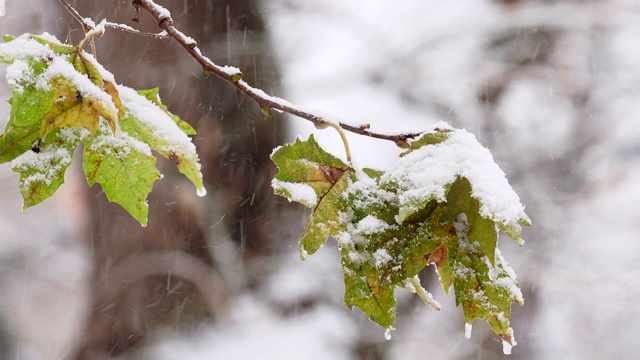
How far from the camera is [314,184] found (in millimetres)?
806

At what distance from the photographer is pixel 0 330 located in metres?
5.43

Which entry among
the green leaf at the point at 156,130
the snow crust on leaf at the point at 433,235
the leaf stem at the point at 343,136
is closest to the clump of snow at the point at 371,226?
the snow crust on leaf at the point at 433,235

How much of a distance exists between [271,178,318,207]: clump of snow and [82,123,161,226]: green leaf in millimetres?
170

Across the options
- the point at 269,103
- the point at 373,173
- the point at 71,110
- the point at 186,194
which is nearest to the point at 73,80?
the point at 71,110

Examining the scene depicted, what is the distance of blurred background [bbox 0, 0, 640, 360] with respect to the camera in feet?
10.9

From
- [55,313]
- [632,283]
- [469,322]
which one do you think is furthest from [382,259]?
[55,313]

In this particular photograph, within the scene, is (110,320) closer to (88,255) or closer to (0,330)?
(88,255)

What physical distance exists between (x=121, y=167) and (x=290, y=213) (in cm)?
327

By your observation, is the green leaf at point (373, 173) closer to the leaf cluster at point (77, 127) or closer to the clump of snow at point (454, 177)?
the clump of snow at point (454, 177)

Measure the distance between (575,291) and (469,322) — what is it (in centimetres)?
533

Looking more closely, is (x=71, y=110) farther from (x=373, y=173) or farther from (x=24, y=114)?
(x=373, y=173)

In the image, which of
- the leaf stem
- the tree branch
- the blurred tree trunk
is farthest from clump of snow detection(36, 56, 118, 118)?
the blurred tree trunk

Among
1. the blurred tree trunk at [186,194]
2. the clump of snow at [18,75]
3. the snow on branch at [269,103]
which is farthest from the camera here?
the blurred tree trunk at [186,194]

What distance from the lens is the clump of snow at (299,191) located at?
80cm
